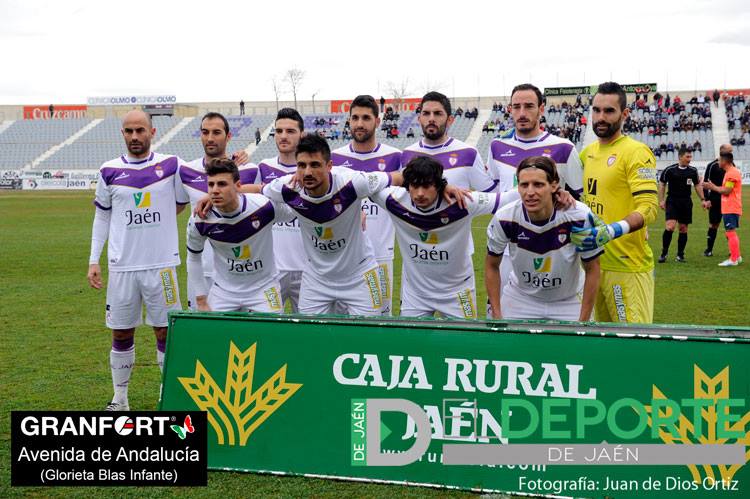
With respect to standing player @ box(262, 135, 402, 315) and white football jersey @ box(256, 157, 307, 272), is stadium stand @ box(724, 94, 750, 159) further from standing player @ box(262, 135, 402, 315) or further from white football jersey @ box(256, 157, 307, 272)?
standing player @ box(262, 135, 402, 315)

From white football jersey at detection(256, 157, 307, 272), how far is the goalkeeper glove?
2525 mm

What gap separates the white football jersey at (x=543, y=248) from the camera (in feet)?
15.6

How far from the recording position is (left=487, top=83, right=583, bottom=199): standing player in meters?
5.62

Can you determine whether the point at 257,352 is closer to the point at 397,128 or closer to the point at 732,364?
the point at 732,364

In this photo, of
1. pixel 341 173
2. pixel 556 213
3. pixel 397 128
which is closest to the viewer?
pixel 556 213

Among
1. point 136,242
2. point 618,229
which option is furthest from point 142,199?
point 618,229

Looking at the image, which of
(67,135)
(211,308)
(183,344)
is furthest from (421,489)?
(67,135)

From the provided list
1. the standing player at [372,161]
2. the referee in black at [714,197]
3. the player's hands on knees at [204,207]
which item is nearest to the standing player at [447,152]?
the standing player at [372,161]

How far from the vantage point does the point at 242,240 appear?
5371mm

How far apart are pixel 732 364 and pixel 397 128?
53.3 meters

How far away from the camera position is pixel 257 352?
4.14 metres

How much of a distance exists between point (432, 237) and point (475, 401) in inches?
63.9

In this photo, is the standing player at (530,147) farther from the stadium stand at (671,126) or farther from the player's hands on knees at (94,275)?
the stadium stand at (671,126)

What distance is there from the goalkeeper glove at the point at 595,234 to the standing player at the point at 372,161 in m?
1.90
